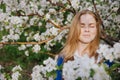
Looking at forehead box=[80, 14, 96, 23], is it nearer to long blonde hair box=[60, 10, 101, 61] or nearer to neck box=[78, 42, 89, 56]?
long blonde hair box=[60, 10, 101, 61]

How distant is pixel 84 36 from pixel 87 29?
0.25ft

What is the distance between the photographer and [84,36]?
127 inches

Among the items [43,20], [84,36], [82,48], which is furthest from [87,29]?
[43,20]

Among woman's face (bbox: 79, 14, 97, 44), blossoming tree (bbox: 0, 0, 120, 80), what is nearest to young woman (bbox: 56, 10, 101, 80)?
woman's face (bbox: 79, 14, 97, 44)

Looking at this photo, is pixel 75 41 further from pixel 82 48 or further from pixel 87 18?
pixel 87 18

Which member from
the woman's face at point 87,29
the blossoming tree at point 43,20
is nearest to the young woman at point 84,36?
the woman's face at point 87,29

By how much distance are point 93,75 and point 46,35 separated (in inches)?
103

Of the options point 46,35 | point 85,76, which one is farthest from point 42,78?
point 85,76

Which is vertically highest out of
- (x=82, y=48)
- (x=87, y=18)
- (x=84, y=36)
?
(x=87, y=18)

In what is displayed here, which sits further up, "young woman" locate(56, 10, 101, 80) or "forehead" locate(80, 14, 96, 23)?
"forehead" locate(80, 14, 96, 23)

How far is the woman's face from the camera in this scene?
3211mm

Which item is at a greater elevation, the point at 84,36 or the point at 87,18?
the point at 87,18

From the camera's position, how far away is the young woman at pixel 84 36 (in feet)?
10.6

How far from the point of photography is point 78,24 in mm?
3279
